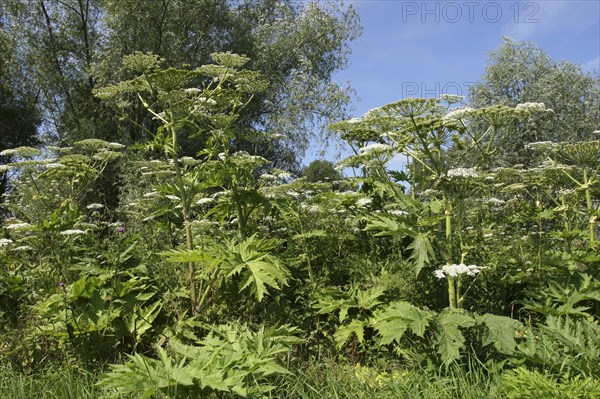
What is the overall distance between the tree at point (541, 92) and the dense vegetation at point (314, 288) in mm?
11116

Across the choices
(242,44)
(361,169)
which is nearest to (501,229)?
(361,169)

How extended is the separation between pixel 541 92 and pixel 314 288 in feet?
47.1

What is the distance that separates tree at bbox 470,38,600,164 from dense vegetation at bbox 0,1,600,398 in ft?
36.5

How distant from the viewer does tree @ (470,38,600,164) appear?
15.4m

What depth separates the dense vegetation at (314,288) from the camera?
311cm

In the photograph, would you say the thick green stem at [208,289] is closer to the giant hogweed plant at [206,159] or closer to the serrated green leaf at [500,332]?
the giant hogweed plant at [206,159]

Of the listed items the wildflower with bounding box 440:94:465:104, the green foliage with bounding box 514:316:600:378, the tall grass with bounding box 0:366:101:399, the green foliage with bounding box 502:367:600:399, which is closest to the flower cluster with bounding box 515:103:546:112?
the wildflower with bounding box 440:94:465:104

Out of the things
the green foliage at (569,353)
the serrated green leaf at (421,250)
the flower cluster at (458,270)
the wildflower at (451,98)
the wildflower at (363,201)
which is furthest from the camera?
the wildflower at (363,201)

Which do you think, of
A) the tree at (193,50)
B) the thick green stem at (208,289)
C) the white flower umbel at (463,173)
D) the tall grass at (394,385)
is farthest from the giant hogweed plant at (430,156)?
the tree at (193,50)

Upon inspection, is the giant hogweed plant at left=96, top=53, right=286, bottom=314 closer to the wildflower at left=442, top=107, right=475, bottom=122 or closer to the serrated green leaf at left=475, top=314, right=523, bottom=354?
the serrated green leaf at left=475, top=314, right=523, bottom=354

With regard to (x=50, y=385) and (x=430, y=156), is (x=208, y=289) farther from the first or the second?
(x=430, y=156)

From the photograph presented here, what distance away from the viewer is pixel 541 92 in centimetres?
1577

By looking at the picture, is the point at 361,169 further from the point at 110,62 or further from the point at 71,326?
the point at 110,62

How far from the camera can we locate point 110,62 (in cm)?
1445
